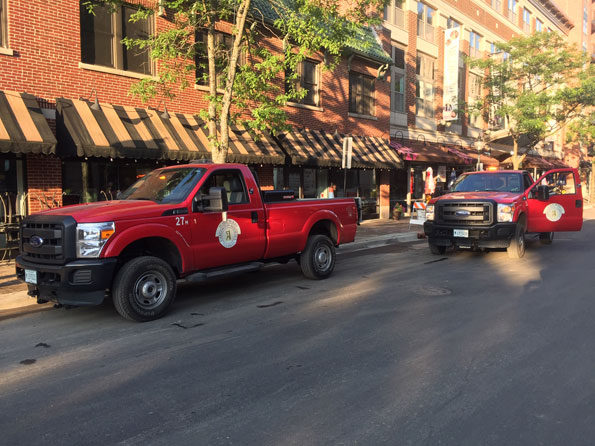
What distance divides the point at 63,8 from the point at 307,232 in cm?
846

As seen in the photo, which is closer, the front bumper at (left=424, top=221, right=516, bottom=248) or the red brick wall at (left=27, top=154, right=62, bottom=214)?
the front bumper at (left=424, top=221, right=516, bottom=248)

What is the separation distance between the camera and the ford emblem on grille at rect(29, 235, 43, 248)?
5.56 meters

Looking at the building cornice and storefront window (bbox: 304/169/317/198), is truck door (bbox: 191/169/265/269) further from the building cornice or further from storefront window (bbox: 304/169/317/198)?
the building cornice

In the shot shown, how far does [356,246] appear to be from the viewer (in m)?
12.8

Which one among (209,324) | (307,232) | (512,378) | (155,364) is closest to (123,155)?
(307,232)

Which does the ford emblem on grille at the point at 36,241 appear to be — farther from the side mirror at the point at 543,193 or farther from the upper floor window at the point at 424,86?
the upper floor window at the point at 424,86

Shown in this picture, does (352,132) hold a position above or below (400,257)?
above

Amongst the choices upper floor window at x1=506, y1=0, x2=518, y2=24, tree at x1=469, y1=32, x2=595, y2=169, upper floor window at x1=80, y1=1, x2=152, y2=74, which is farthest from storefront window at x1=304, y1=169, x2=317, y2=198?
upper floor window at x1=506, y1=0, x2=518, y2=24

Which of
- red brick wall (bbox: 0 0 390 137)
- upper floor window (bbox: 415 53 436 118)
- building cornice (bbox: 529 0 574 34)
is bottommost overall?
red brick wall (bbox: 0 0 390 137)

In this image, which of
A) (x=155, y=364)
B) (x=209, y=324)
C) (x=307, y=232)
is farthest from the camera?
(x=307, y=232)

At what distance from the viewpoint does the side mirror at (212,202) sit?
6.18 m

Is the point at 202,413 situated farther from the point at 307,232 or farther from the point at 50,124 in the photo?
the point at 50,124

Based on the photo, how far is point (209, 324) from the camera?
5672 millimetres

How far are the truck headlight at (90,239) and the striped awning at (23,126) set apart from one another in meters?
4.97
